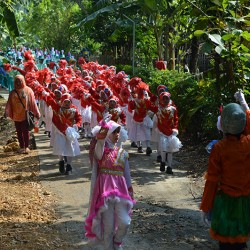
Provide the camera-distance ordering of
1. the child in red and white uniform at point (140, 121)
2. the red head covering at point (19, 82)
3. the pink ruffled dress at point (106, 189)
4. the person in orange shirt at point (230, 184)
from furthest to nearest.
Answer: the child in red and white uniform at point (140, 121), the red head covering at point (19, 82), the pink ruffled dress at point (106, 189), the person in orange shirt at point (230, 184)

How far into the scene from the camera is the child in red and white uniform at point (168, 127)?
9641 mm

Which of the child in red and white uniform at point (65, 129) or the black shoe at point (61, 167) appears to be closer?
the child in red and white uniform at point (65, 129)

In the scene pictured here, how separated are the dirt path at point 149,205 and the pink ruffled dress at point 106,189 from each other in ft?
2.44

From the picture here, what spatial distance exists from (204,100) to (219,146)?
6.40 m

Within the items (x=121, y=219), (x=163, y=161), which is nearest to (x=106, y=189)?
(x=121, y=219)

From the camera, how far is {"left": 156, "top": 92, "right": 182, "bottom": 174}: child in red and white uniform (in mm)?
9641

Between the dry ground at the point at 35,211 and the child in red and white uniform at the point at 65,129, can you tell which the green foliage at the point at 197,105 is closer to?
the dry ground at the point at 35,211

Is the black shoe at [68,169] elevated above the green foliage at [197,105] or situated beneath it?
situated beneath

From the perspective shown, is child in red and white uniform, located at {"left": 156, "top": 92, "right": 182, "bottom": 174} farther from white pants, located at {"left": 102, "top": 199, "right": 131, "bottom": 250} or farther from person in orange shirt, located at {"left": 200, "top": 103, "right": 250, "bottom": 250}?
person in orange shirt, located at {"left": 200, "top": 103, "right": 250, "bottom": 250}

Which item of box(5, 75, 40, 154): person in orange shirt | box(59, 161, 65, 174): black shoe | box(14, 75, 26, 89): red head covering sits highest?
box(14, 75, 26, 89): red head covering

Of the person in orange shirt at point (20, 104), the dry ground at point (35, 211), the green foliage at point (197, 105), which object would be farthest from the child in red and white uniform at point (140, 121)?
the person in orange shirt at point (20, 104)

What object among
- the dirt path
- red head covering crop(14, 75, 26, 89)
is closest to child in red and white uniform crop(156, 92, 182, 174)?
the dirt path

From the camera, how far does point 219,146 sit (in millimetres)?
4707

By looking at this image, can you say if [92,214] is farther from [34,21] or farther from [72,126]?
[34,21]
